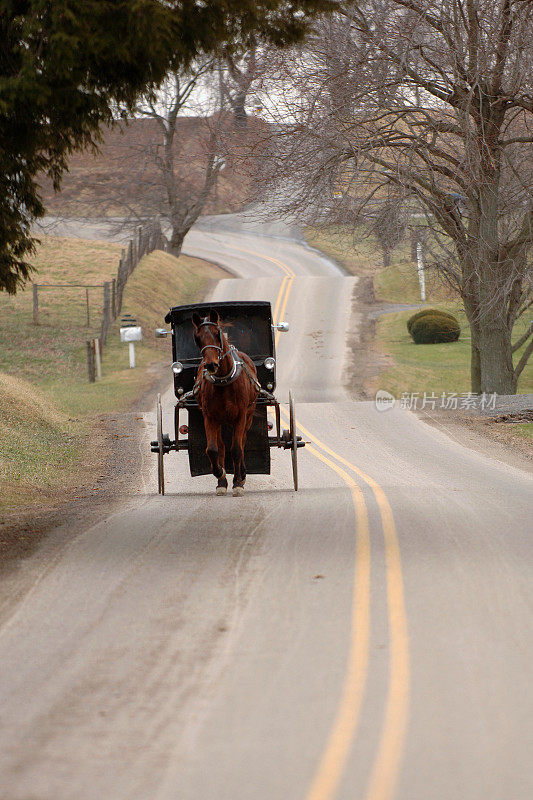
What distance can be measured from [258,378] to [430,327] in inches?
1019

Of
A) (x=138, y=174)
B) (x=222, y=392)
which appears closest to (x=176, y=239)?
(x=138, y=174)

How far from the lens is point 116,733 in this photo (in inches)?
177

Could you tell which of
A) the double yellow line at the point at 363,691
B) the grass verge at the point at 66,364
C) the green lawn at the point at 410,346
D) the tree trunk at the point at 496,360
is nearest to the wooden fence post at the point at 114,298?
the grass verge at the point at 66,364

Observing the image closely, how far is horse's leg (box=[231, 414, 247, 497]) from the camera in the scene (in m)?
11.8

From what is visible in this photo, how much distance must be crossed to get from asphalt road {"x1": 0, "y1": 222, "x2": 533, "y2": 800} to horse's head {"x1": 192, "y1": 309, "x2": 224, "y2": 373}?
175 cm

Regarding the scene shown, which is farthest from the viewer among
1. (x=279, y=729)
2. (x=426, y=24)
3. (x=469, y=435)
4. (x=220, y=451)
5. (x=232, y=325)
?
(x=426, y=24)

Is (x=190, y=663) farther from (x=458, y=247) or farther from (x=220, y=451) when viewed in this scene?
(x=458, y=247)

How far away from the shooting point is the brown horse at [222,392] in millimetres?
10984

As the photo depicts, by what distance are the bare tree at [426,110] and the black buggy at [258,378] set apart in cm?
860

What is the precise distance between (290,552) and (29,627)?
2.68m

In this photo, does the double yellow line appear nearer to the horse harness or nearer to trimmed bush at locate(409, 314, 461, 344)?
the horse harness

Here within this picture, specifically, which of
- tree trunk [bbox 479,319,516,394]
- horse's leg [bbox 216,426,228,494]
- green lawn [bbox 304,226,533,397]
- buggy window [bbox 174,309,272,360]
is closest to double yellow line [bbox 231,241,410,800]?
horse's leg [bbox 216,426,228,494]

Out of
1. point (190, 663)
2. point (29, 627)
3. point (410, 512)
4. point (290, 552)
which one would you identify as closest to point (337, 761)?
point (190, 663)

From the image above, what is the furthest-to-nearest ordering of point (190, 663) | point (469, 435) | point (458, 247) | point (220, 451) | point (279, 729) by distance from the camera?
point (458, 247)
point (469, 435)
point (220, 451)
point (190, 663)
point (279, 729)
